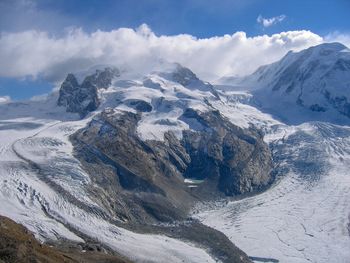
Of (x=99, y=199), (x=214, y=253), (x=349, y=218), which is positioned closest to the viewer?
(x=214, y=253)

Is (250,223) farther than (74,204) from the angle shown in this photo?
Yes

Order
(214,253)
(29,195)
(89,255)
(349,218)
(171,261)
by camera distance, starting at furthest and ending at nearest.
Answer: (349,218) < (29,195) < (214,253) < (171,261) < (89,255)

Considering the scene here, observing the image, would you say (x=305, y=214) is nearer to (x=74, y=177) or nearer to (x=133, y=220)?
(x=133, y=220)

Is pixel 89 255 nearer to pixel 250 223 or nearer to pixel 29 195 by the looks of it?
pixel 29 195

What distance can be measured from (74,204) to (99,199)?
11.0 metres

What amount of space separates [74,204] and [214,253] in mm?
38329

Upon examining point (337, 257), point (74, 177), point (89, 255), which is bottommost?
point (337, 257)

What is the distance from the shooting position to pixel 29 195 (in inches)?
6506

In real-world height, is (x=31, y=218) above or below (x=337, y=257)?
above

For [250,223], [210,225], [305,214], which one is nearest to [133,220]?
[210,225]

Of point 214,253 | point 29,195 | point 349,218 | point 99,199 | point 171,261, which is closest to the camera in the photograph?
point 171,261

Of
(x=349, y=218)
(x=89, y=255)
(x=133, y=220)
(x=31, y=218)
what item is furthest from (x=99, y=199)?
(x=349, y=218)

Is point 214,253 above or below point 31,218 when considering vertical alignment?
below

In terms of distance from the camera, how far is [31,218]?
149 m
